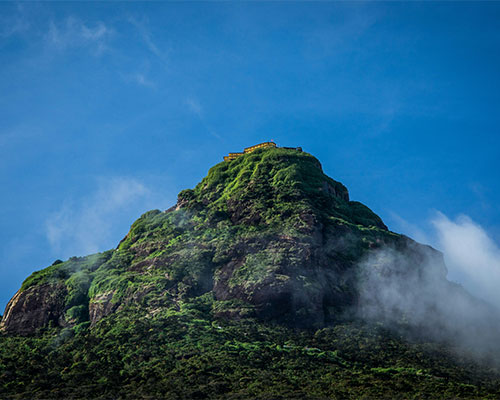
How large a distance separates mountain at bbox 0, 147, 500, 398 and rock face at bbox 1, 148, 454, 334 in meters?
0.30

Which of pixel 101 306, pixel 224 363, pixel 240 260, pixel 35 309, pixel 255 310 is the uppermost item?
pixel 240 260

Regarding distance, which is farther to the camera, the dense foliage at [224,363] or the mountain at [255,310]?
the mountain at [255,310]

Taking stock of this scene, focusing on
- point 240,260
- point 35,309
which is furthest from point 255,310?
point 35,309

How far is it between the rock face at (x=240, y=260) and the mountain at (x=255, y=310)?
30 centimetres

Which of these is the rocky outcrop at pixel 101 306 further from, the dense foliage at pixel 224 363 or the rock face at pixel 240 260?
the dense foliage at pixel 224 363

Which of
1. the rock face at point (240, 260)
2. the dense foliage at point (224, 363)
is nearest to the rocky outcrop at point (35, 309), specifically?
the rock face at point (240, 260)

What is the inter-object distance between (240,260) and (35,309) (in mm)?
42369

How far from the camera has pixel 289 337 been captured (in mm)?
89125

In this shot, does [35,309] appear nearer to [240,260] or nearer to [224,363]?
[240,260]

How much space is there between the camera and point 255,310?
311 feet

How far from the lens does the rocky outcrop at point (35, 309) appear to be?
108 m

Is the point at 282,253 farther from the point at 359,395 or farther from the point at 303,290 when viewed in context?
the point at 359,395

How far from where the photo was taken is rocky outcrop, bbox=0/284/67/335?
4267 inches

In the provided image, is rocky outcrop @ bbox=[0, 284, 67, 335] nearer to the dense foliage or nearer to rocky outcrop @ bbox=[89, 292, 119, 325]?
rocky outcrop @ bbox=[89, 292, 119, 325]
